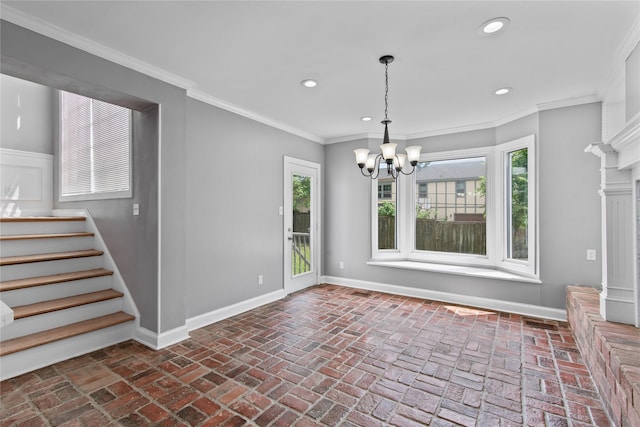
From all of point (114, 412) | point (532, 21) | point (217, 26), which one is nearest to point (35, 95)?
point (217, 26)

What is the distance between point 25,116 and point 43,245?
8.01 ft

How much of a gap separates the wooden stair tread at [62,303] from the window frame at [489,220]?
147 inches

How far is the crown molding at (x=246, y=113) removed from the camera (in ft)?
11.3

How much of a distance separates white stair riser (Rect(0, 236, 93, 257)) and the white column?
5.31 m

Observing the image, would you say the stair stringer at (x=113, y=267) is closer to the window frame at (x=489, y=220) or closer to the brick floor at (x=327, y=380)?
the brick floor at (x=327, y=380)

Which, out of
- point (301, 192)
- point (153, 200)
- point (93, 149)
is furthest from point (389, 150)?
point (93, 149)

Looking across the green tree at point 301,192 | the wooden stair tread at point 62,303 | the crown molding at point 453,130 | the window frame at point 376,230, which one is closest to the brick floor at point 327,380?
the wooden stair tread at point 62,303

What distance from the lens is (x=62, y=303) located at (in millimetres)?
2982

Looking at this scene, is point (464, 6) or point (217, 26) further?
point (217, 26)

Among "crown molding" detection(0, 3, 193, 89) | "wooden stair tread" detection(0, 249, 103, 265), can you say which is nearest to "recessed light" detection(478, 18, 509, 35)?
"crown molding" detection(0, 3, 193, 89)

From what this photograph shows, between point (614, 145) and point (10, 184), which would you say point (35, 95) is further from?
point (614, 145)

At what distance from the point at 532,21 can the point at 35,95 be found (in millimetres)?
6293

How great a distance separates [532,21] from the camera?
2.16 meters

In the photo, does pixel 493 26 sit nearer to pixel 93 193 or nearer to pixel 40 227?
pixel 93 193
